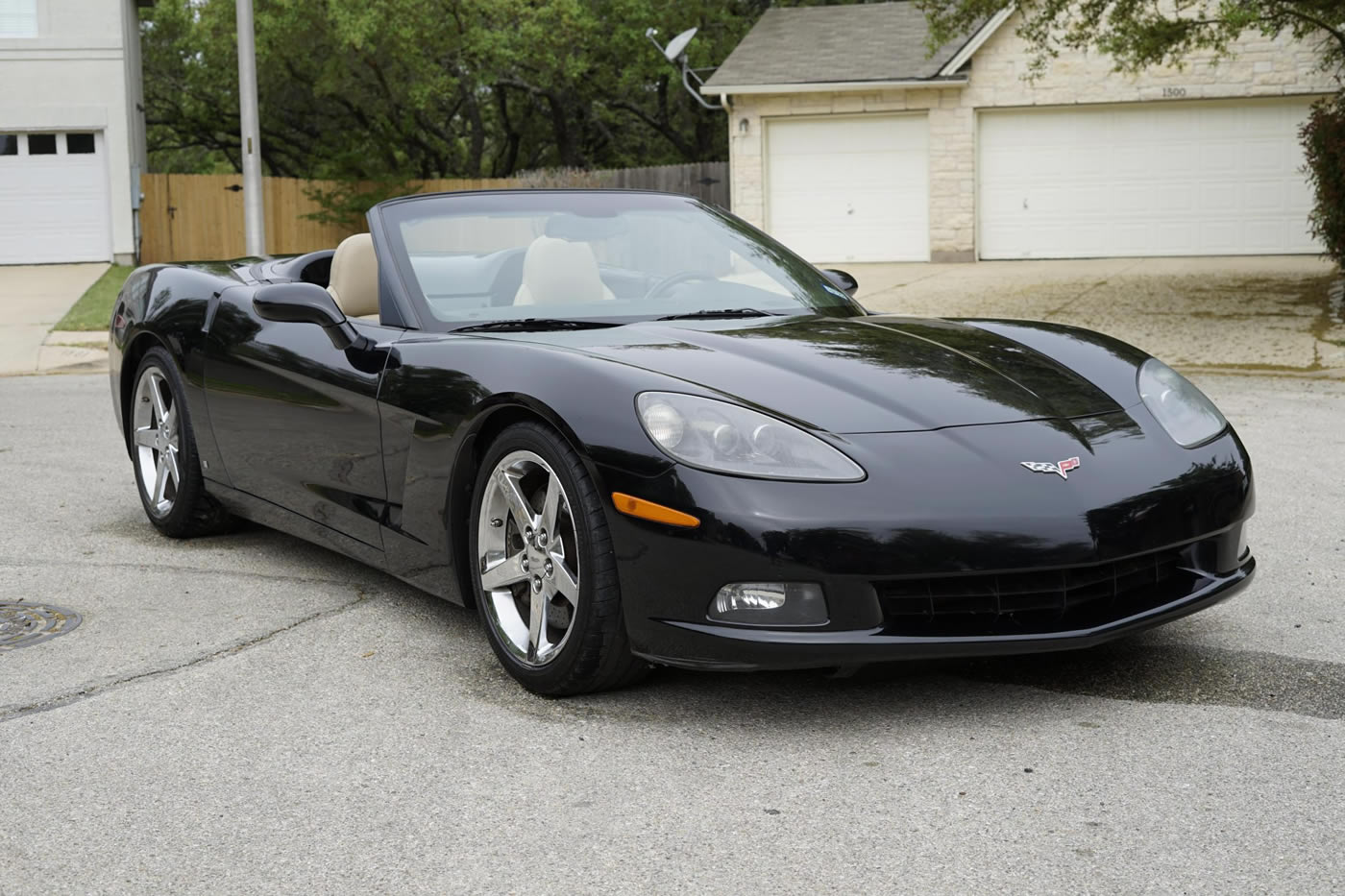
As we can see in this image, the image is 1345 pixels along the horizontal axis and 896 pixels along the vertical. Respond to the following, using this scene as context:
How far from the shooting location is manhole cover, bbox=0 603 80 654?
4457mm

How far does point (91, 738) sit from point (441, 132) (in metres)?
32.6

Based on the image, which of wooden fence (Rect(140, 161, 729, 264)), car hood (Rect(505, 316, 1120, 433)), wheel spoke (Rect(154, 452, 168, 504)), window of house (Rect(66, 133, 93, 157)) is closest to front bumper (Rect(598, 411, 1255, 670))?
car hood (Rect(505, 316, 1120, 433))

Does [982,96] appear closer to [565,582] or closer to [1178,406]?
[1178,406]

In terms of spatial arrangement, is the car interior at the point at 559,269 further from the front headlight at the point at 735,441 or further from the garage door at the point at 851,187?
the garage door at the point at 851,187

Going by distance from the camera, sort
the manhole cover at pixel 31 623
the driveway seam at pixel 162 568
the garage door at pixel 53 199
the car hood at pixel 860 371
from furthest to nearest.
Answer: the garage door at pixel 53 199 → the driveway seam at pixel 162 568 → the manhole cover at pixel 31 623 → the car hood at pixel 860 371

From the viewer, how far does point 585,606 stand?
3.55 m

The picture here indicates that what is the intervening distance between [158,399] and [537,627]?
2.72 m

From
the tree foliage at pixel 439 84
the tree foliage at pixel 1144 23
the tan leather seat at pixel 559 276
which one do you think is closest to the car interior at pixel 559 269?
the tan leather seat at pixel 559 276

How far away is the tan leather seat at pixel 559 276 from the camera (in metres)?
4.60

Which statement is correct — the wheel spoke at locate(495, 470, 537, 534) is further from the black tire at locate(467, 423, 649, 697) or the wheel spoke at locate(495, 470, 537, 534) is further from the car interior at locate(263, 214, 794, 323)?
the car interior at locate(263, 214, 794, 323)

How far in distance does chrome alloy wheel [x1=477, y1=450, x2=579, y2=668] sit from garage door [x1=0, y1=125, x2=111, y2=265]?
23.6 metres

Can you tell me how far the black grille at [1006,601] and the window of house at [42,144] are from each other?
24881 mm

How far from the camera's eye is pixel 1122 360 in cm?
422

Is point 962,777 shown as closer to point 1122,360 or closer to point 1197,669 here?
point 1197,669
